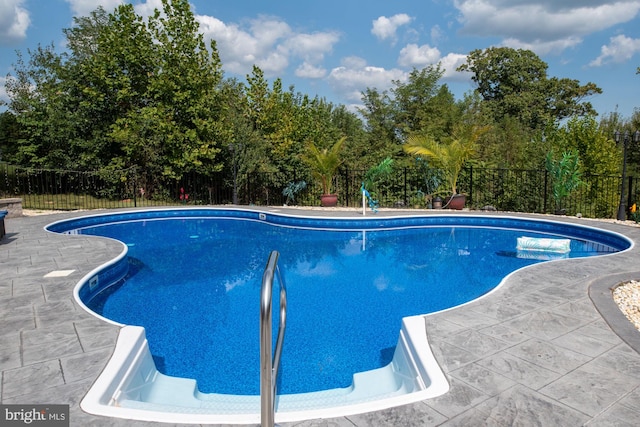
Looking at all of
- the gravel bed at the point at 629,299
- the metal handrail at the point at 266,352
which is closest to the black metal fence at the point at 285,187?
the gravel bed at the point at 629,299

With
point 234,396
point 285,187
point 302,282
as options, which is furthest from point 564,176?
point 234,396

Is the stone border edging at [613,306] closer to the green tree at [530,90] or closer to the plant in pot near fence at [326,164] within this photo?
the plant in pot near fence at [326,164]

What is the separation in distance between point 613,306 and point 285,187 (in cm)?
1188

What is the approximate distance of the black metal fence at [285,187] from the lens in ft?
42.6

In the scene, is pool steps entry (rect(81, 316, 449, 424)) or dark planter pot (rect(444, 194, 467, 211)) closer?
pool steps entry (rect(81, 316, 449, 424))

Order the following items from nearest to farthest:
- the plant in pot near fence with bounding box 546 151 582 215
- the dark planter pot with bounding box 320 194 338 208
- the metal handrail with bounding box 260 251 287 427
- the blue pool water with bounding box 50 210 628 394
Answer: the metal handrail with bounding box 260 251 287 427, the blue pool water with bounding box 50 210 628 394, the plant in pot near fence with bounding box 546 151 582 215, the dark planter pot with bounding box 320 194 338 208

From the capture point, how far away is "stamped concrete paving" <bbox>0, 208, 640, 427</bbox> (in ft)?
7.63

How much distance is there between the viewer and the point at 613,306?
401 centimetres

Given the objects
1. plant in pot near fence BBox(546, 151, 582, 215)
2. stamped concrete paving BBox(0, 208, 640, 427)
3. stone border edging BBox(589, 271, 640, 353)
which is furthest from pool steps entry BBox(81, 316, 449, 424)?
plant in pot near fence BBox(546, 151, 582, 215)

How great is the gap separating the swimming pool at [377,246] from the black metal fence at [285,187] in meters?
2.19

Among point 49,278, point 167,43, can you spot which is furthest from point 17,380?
point 167,43

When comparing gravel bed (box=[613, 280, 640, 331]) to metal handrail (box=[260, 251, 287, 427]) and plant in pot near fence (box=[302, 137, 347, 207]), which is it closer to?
metal handrail (box=[260, 251, 287, 427])

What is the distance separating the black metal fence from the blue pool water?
115 inches

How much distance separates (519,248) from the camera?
8.31 meters
